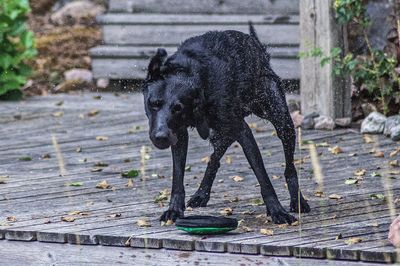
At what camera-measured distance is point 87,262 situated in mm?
5262

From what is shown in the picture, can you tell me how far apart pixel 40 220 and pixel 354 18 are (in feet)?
11.5

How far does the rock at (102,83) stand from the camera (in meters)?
10.8

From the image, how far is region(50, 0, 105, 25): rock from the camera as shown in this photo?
42.6ft

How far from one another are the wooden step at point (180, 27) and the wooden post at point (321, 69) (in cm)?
159

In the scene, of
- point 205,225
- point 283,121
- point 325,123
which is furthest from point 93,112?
point 205,225

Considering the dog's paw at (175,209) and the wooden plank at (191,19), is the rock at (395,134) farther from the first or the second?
the dog's paw at (175,209)

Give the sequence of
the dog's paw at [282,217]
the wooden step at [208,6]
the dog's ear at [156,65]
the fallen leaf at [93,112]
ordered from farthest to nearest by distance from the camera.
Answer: the wooden step at [208,6]
the fallen leaf at [93,112]
the dog's paw at [282,217]
the dog's ear at [156,65]

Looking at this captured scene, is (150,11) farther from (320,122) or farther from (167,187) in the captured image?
(167,187)

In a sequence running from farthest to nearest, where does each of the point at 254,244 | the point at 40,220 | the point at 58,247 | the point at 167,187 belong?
the point at 167,187
the point at 40,220
the point at 58,247
the point at 254,244

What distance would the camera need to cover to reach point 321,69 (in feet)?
28.3

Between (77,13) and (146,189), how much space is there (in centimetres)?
694

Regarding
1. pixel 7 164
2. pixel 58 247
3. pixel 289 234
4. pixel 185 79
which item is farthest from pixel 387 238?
pixel 7 164

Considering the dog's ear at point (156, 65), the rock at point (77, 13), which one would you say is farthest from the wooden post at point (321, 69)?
the rock at point (77, 13)

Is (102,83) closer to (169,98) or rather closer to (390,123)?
(390,123)
